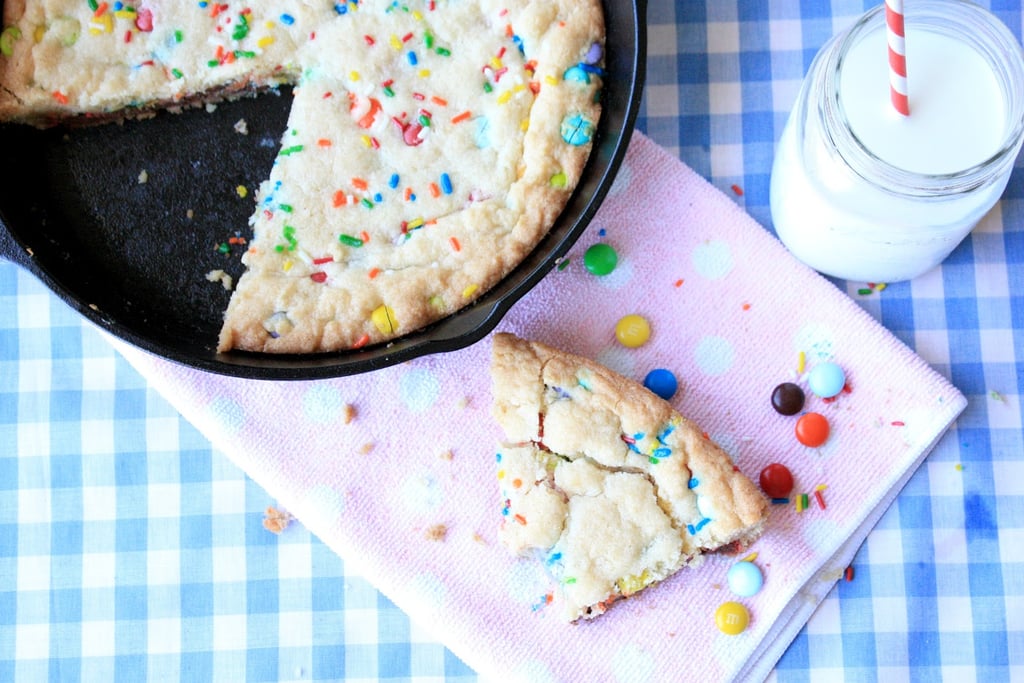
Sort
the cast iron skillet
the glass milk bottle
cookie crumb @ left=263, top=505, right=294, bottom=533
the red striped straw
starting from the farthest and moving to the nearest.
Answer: cookie crumb @ left=263, top=505, right=294, bottom=533 < the cast iron skillet < the glass milk bottle < the red striped straw

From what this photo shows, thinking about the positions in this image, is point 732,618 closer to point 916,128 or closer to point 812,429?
point 812,429

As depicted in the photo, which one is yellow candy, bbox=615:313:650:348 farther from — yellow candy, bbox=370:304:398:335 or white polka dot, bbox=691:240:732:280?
yellow candy, bbox=370:304:398:335

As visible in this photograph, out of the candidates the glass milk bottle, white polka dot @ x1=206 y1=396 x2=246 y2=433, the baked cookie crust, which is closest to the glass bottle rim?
the glass milk bottle

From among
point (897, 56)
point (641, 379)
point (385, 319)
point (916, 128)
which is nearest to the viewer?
point (897, 56)

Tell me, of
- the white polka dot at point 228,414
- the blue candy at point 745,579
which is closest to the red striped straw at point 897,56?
the blue candy at point 745,579

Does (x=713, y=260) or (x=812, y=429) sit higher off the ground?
(x=713, y=260)

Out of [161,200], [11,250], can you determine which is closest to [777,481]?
[161,200]

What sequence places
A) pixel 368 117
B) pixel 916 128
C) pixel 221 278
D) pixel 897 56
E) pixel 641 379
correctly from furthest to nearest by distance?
pixel 641 379
pixel 221 278
pixel 368 117
pixel 916 128
pixel 897 56

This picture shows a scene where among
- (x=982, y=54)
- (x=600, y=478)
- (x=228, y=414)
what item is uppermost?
(x=982, y=54)
